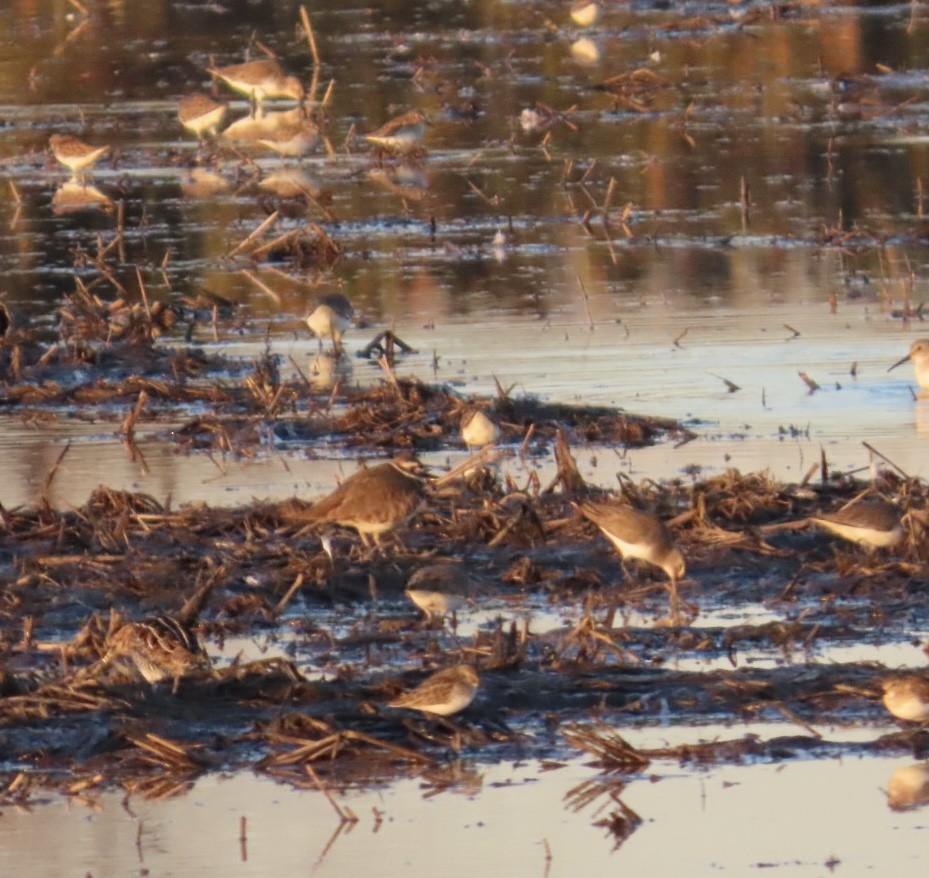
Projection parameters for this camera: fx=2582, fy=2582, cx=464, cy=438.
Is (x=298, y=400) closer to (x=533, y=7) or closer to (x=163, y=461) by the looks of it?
(x=163, y=461)

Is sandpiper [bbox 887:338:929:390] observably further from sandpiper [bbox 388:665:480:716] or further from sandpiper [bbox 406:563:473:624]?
sandpiper [bbox 388:665:480:716]

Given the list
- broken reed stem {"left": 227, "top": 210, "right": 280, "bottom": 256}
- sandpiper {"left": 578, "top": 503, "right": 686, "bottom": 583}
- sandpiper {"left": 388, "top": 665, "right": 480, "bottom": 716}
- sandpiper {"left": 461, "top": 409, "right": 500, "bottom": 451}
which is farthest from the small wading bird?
broken reed stem {"left": 227, "top": 210, "right": 280, "bottom": 256}

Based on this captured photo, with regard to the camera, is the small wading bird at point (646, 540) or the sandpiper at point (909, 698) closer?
the sandpiper at point (909, 698)

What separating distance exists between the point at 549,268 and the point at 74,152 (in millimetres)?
6767

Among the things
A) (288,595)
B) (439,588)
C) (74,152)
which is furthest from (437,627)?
(74,152)

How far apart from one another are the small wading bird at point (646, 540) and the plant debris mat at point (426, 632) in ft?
0.51

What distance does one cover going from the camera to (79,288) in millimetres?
15211

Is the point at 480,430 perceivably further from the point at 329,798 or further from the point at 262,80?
the point at 262,80

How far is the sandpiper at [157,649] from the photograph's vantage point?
797 cm

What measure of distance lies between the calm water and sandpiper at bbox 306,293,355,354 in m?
0.27

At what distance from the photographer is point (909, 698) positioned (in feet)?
24.1

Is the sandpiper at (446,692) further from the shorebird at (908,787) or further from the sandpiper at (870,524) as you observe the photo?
the sandpiper at (870,524)

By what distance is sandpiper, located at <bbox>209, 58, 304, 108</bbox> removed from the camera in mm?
26516

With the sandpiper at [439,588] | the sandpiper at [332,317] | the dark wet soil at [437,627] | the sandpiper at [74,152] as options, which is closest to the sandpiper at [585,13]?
the sandpiper at [74,152]
